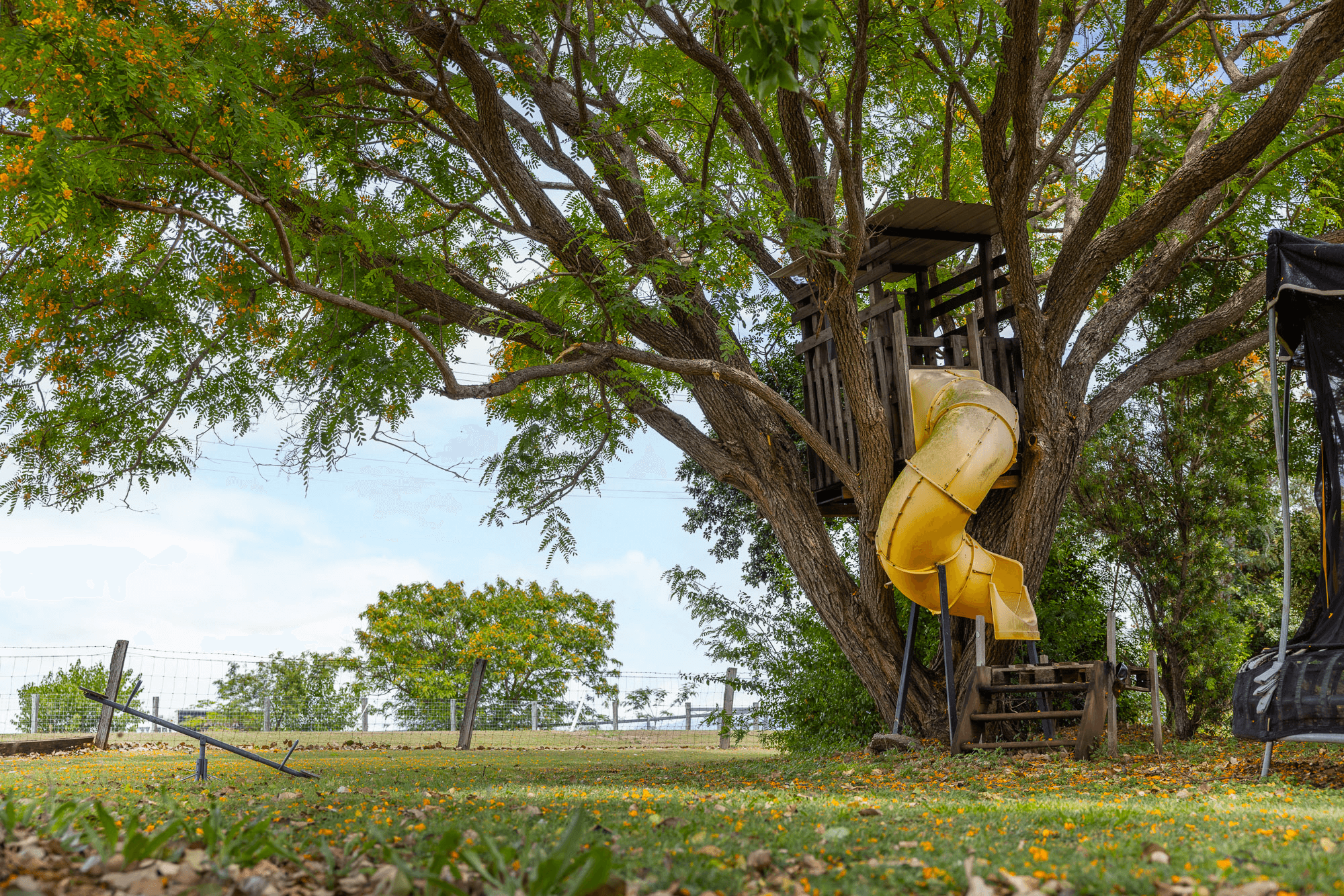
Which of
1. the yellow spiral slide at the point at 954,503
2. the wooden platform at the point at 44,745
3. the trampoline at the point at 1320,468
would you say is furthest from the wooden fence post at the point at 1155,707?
the wooden platform at the point at 44,745

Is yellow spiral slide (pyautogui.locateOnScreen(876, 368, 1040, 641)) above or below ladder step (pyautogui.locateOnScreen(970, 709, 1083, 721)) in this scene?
above

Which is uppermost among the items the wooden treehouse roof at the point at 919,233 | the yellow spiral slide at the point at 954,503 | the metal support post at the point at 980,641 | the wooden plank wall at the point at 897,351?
the wooden treehouse roof at the point at 919,233

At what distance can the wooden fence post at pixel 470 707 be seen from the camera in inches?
497

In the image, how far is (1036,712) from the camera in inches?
291

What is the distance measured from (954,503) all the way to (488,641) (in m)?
16.6

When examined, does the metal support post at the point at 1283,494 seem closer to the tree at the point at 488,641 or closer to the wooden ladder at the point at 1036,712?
the wooden ladder at the point at 1036,712

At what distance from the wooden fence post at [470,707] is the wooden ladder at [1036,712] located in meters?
7.05

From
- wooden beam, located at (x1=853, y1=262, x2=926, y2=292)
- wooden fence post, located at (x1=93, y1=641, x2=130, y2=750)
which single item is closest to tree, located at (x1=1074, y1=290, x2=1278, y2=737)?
wooden beam, located at (x1=853, y1=262, x2=926, y2=292)

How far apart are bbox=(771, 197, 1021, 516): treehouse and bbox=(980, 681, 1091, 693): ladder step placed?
189 centimetres

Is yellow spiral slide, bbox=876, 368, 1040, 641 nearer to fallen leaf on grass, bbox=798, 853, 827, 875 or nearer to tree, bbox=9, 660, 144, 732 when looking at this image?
fallen leaf on grass, bbox=798, 853, 827, 875

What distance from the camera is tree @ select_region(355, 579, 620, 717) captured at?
73.2 ft

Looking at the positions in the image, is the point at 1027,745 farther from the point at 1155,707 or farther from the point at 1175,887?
the point at 1175,887

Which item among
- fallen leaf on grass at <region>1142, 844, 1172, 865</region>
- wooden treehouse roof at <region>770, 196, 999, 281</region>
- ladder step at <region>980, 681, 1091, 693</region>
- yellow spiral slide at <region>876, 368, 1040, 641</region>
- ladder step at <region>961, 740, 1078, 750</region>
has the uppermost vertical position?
wooden treehouse roof at <region>770, 196, 999, 281</region>

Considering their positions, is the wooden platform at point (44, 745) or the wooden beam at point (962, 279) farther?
the wooden platform at point (44, 745)
